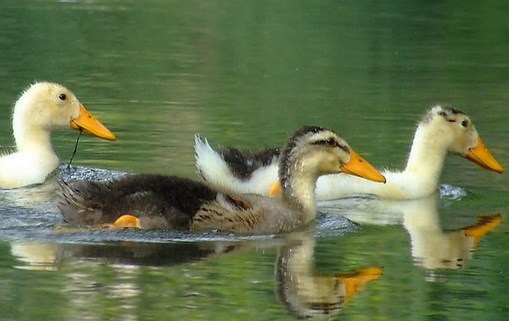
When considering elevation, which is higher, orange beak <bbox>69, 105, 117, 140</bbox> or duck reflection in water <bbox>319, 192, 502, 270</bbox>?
orange beak <bbox>69, 105, 117, 140</bbox>

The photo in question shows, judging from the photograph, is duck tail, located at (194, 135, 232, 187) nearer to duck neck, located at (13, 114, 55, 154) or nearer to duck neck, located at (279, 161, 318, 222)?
duck neck, located at (279, 161, 318, 222)

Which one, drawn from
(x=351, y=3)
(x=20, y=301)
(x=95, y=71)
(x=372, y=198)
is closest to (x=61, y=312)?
(x=20, y=301)

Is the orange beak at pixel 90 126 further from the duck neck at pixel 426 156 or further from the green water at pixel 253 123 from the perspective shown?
the duck neck at pixel 426 156

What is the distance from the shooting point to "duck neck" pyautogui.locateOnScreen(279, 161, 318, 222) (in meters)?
10.7

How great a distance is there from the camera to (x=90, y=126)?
13047 millimetres

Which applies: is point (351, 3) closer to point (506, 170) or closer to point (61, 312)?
point (506, 170)

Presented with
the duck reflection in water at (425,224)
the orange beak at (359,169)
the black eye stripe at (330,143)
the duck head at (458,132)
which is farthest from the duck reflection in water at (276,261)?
the duck head at (458,132)

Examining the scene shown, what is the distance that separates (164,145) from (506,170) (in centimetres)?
333

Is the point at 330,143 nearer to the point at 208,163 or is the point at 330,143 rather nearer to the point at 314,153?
the point at 314,153

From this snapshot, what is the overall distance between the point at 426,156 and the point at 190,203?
3.82 meters

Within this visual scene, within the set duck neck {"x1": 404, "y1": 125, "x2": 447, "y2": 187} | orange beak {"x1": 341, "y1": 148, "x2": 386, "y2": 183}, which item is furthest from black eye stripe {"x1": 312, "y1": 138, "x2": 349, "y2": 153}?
duck neck {"x1": 404, "y1": 125, "x2": 447, "y2": 187}

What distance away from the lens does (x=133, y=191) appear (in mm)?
9891

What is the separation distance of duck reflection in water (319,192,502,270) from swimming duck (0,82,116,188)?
2.52 meters

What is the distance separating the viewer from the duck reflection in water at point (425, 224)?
9.79m
